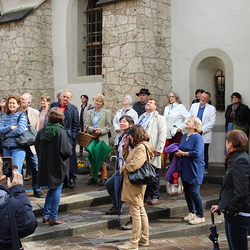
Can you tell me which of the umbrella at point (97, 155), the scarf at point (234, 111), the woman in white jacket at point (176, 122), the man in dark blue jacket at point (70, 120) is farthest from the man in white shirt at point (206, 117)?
the man in dark blue jacket at point (70, 120)

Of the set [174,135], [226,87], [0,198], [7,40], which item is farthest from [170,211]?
[7,40]

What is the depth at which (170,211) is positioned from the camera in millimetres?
5562

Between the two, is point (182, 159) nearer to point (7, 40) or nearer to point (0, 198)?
point (0, 198)

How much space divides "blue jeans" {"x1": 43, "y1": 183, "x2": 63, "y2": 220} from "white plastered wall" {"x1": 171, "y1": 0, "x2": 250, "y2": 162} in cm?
533

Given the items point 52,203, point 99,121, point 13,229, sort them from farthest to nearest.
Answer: point 99,121
point 52,203
point 13,229

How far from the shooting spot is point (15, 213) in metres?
2.31

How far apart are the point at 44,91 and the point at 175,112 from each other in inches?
216

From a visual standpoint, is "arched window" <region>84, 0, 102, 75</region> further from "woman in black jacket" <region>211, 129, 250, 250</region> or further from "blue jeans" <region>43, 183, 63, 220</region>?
"woman in black jacket" <region>211, 129, 250, 250</region>

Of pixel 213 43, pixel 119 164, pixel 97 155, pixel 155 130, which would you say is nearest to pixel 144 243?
pixel 119 164

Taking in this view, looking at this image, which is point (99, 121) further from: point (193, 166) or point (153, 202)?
point (193, 166)

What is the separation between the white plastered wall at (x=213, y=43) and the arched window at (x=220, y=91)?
407 mm

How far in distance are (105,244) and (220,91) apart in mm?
6289

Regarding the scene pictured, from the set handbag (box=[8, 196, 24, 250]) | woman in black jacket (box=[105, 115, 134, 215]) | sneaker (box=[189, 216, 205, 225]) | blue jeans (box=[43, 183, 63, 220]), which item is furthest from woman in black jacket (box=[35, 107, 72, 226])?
handbag (box=[8, 196, 24, 250])

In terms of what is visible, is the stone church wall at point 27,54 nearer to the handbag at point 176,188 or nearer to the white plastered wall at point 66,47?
the white plastered wall at point 66,47
